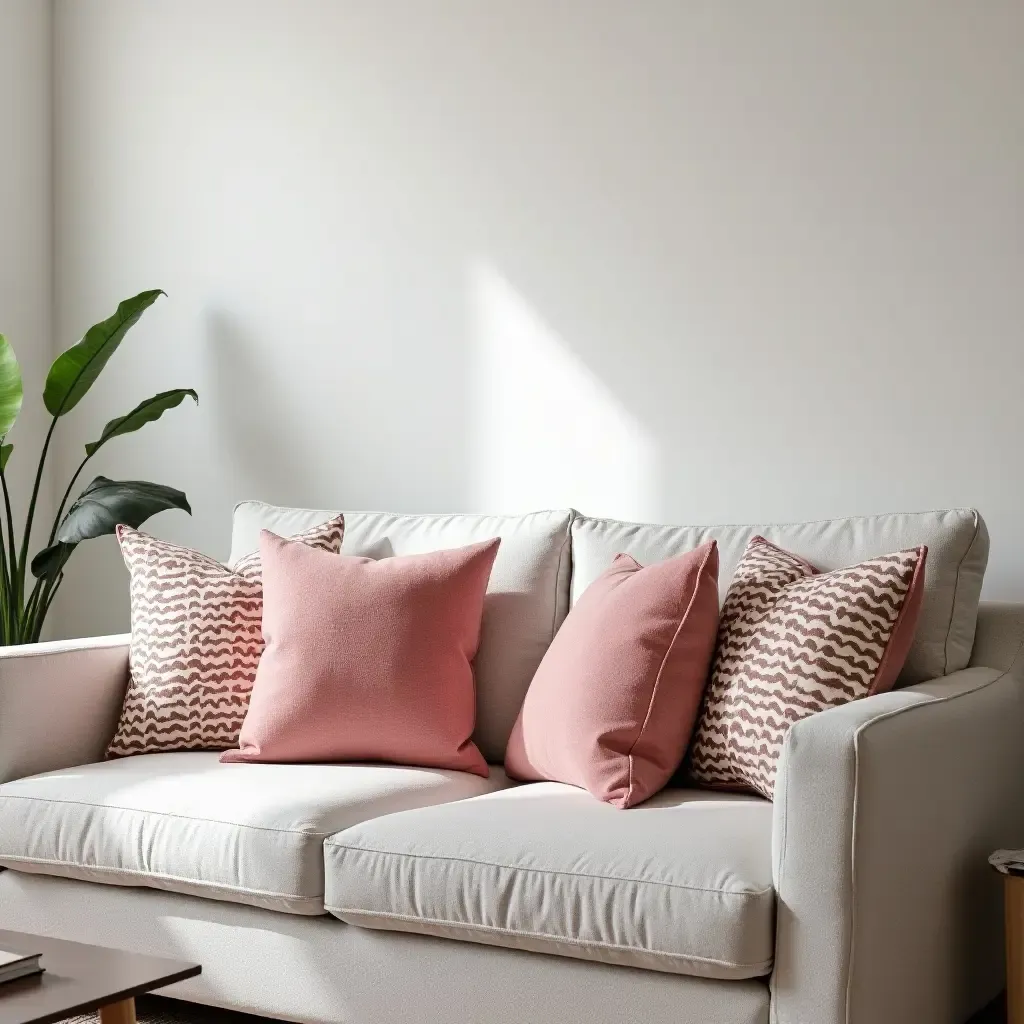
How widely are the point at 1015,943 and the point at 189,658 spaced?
155 cm

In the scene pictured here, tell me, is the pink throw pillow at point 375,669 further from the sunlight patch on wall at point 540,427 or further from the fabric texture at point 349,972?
the sunlight patch on wall at point 540,427

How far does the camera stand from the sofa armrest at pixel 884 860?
170 centimetres

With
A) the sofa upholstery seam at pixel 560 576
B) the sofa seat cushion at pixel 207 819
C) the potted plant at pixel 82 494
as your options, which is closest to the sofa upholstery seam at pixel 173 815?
the sofa seat cushion at pixel 207 819

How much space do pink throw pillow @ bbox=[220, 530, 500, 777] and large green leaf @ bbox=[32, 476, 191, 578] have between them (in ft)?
2.63

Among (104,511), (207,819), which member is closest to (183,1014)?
(207,819)

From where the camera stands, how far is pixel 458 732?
2.45m

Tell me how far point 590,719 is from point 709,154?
1.40 m

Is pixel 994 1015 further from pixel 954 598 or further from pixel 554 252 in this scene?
pixel 554 252

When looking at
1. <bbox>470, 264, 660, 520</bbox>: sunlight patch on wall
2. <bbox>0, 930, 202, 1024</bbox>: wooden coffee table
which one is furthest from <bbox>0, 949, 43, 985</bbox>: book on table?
<bbox>470, 264, 660, 520</bbox>: sunlight patch on wall

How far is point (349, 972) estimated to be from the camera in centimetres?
205

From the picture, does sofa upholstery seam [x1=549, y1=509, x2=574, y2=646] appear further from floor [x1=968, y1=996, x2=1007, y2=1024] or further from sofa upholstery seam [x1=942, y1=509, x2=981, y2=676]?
floor [x1=968, y1=996, x2=1007, y2=1024]

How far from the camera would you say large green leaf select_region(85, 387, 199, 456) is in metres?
3.41

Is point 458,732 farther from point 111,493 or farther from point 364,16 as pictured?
point 364,16

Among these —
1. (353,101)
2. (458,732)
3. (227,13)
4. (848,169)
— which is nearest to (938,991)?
(458,732)
